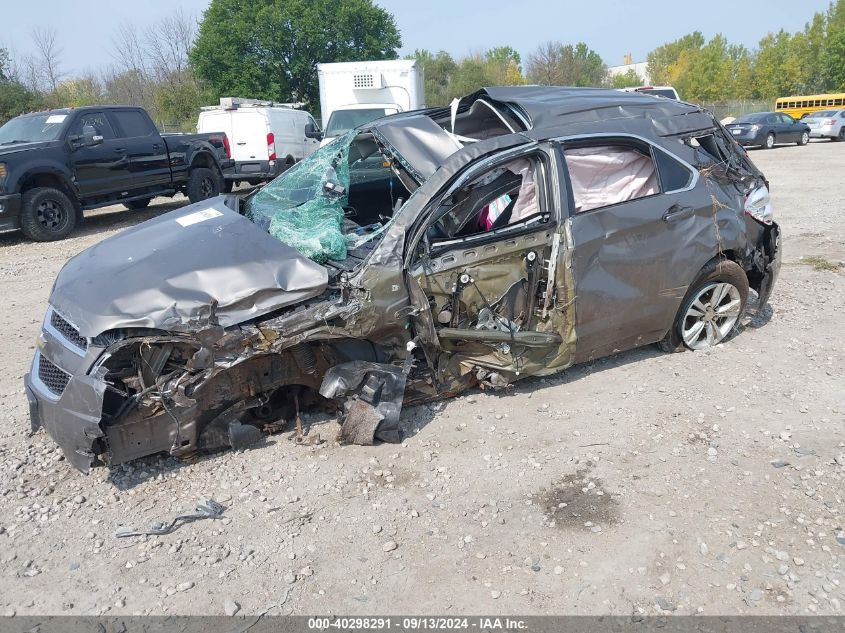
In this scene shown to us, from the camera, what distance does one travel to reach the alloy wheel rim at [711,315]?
15.7 ft

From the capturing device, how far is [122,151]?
11086 mm

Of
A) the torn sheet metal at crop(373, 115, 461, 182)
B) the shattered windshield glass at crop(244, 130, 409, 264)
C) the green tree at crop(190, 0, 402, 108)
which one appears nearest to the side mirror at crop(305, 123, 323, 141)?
the shattered windshield glass at crop(244, 130, 409, 264)

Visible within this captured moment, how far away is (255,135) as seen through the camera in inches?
587

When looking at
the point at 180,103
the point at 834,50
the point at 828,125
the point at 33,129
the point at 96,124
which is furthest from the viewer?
the point at 834,50

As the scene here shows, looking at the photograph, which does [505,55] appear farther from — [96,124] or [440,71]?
[96,124]

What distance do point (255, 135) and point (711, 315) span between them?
1241cm

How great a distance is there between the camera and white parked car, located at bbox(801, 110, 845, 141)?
27172 millimetres

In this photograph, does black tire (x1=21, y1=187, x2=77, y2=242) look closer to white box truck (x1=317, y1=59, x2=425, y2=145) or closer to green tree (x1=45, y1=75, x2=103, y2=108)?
white box truck (x1=317, y1=59, x2=425, y2=145)

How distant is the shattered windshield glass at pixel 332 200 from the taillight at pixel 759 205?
8.54 ft

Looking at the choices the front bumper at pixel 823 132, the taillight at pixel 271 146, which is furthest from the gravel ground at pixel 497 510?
the front bumper at pixel 823 132

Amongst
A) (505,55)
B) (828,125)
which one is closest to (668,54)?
(505,55)

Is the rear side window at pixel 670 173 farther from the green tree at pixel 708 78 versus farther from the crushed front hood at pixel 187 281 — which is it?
the green tree at pixel 708 78

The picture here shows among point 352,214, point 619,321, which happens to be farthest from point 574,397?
point 352,214

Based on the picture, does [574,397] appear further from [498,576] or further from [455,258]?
[498,576]
